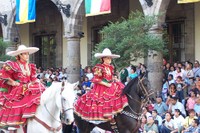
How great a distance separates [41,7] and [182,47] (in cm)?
921

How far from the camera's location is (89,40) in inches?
777

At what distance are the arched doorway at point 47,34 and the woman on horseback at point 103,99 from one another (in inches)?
492

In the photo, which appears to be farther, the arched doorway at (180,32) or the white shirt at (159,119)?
the arched doorway at (180,32)

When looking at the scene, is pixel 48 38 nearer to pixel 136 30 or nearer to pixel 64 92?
pixel 136 30

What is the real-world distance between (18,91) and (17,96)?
0.26 ft

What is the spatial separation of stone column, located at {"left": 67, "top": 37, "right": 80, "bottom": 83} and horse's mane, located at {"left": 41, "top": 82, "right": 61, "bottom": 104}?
Answer: 11.1 meters

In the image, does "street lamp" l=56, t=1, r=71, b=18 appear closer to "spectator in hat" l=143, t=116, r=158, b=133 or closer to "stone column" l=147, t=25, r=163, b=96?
"stone column" l=147, t=25, r=163, b=96

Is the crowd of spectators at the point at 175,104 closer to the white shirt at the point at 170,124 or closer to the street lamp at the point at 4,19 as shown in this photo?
the white shirt at the point at 170,124

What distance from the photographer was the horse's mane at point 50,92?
5980 mm

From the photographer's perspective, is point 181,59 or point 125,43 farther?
point 181,59

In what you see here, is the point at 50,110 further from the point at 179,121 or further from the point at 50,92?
the point at 179,121

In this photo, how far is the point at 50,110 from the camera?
6098 mm

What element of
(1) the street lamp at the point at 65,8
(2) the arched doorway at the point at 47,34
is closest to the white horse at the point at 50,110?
(1) the street lamp at the point at 65,8

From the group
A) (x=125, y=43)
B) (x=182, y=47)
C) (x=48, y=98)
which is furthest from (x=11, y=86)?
(x=182, y=47)
